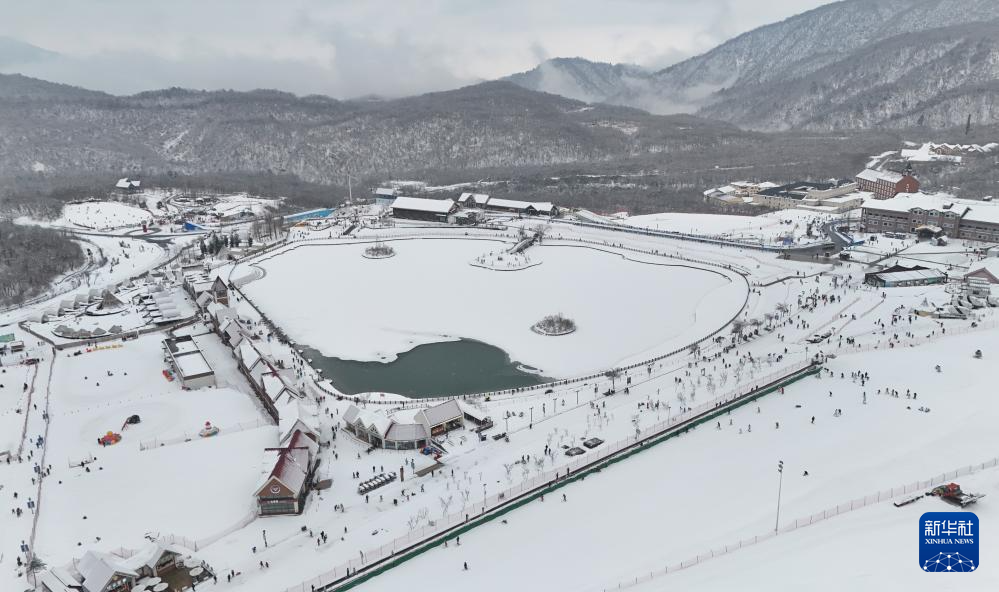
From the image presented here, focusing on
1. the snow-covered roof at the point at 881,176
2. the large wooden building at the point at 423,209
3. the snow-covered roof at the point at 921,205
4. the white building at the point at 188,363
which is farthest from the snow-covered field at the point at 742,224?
the white building at the point at 188,363

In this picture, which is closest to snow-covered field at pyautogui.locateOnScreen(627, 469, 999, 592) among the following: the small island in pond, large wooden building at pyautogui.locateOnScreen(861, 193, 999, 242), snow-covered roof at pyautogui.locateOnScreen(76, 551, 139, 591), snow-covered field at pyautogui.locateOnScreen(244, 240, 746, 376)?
snow-covered roof at pyautogui.locateOnScreen(76, 551, 139, 591)

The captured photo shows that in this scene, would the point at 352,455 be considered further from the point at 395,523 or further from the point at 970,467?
the point at 970,467

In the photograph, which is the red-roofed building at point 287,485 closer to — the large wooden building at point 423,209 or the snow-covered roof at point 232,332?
the snow-covered roof at point 232,332

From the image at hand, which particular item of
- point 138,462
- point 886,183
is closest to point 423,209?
point 138,462

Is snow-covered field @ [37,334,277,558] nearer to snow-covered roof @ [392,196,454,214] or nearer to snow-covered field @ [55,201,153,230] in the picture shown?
snow-covered roof @ [392,196,454,214]

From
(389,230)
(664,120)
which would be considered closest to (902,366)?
(389,230)

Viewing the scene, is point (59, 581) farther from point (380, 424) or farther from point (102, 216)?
point (102, 216)
